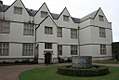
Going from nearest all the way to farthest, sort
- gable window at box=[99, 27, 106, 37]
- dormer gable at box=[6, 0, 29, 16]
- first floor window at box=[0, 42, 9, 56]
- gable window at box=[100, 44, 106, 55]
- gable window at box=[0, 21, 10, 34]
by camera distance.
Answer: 1. first floor window at box=[0, 42, 9, 56]
2. gable window at box=[0, 21, 10, 34]
3. dormer gable at box=[6, 0, 29, 16]
4. gable window at box=[100, 44, 106, 55]
5. gable window at box=[99, 27, 106, 37]

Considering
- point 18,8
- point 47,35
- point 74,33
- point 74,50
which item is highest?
point 18,8

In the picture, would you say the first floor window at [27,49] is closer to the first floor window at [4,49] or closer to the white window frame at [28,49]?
→ the white window frame at [28,49]

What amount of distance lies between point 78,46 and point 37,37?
40.0ft

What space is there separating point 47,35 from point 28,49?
16.5ft

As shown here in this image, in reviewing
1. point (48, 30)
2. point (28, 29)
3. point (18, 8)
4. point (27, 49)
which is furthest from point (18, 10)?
point (27, 49)

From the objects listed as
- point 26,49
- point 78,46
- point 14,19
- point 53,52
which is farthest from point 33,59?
point 78,46

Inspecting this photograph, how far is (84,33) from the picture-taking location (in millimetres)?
36250

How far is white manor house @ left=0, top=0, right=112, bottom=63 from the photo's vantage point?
2889cm

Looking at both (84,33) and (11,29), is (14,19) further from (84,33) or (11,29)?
(84,33)

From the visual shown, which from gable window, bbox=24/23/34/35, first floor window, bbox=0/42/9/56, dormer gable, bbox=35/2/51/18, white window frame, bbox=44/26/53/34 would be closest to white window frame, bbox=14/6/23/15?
gable window, bbox=24/23/34/35

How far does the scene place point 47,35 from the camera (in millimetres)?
30516

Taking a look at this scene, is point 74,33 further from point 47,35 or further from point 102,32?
point 47,35

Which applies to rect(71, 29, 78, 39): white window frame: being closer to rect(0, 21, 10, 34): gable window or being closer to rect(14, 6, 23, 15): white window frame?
rect(14, 6, 23, 15): white window frame

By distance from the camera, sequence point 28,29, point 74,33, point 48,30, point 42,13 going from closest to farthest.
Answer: point 28,29 < point 48,30 < point 42,13 < point 74,33
